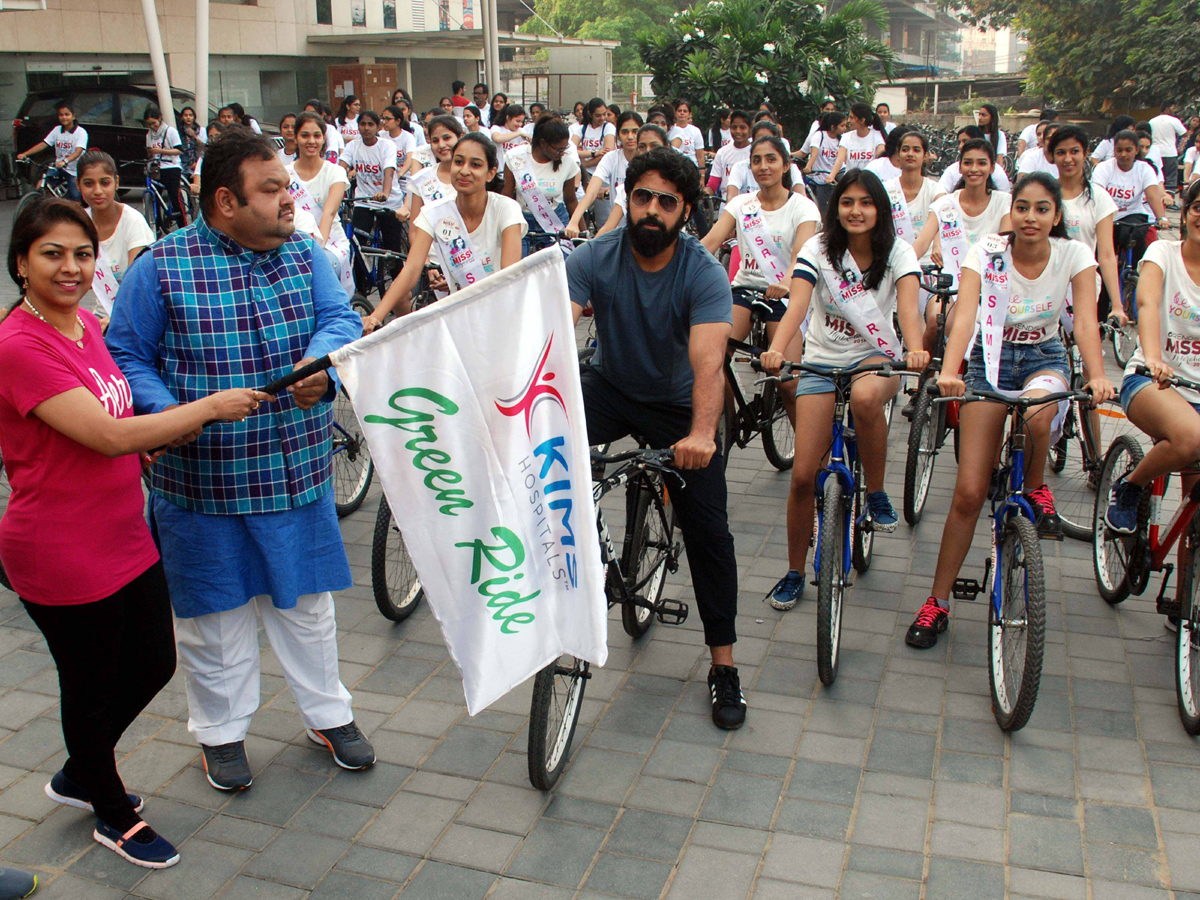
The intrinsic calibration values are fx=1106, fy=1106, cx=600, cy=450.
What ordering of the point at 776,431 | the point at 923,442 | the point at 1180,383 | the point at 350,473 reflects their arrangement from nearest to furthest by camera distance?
the point at 1180,383
the point at 923,442
the point at 350,473
the point at 776,431

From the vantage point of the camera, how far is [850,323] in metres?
5.00

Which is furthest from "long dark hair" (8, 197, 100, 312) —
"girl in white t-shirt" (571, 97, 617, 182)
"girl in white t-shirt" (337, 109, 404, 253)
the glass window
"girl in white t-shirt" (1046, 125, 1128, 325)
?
the glass window

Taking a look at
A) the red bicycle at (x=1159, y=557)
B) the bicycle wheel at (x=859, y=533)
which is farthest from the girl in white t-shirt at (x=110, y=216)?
the red bicycle at (x=1159, y=557)

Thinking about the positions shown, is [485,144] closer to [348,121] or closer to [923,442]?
[923,442]

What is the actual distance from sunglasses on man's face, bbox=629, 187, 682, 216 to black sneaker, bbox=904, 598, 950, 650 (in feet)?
6.84

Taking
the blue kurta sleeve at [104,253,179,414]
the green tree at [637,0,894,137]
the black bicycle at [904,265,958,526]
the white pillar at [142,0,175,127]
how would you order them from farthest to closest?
the green tree at [637,0,894,137] < the white pillar at [142,0,175,127] < the black bicycle at [904,265,958,526] < the blue kurta sleeve at [104,253,179,414]

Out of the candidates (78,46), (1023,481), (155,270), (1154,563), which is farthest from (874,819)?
(78,46)

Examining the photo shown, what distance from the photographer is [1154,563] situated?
15.4 ft

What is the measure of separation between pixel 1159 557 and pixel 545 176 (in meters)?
6.04

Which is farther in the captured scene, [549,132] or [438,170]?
[549,132]

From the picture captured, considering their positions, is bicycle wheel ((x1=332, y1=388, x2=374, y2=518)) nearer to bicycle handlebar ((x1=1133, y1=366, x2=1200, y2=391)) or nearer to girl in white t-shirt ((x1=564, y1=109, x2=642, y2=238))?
bicycle handlebar ((x1=1133, y1=366, x2=1200, y2=391))

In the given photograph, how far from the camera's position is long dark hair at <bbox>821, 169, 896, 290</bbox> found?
4.79m

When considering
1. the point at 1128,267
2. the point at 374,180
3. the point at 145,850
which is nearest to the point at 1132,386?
the point at 145,850

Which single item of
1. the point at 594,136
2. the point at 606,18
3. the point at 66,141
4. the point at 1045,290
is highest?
the point at 606,18
